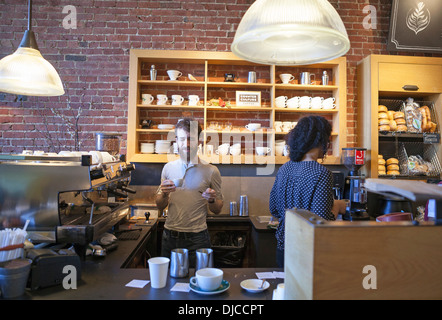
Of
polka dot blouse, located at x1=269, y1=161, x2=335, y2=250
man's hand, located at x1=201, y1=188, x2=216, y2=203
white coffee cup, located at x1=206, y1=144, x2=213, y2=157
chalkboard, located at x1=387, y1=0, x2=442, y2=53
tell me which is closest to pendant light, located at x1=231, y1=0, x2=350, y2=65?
polka dot blouse, located at x1=269, y1=161, x2=335, y2=250

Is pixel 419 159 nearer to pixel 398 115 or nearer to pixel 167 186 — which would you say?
pixel 398 115

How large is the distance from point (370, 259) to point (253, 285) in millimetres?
713

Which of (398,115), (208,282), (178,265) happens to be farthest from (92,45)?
(398,115)

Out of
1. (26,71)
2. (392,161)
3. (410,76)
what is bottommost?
(392,161)

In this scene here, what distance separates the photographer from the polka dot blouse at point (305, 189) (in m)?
1.76

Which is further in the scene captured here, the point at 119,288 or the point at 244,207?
the point at 244,207

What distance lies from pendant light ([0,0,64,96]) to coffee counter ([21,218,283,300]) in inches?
48.4

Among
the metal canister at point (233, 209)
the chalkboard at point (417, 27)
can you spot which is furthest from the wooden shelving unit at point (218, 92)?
the chalkboard at point (417, 27)

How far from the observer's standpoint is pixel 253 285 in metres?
1.47

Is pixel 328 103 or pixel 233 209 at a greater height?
pixel 328 103

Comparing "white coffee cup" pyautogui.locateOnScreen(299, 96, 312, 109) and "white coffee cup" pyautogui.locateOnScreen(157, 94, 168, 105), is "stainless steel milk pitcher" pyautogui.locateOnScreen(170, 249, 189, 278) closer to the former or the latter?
"white coffee cup" pyautogui.locateOnScreen(157, 94, 168, 105)

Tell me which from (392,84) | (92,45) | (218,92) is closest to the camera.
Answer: (392,84)

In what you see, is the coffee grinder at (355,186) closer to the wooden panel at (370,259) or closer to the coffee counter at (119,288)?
the coffee counter at (119,288)

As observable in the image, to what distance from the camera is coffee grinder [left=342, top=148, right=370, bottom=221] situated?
3.20 metres
